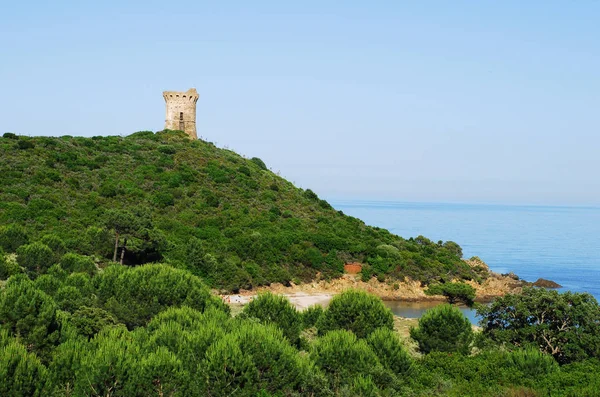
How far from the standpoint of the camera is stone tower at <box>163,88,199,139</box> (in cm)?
8412

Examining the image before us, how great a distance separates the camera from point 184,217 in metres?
63.4

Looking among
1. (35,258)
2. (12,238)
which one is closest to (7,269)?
(35,258)

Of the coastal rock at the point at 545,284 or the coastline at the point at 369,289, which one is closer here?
the coastline at the point at 369,289

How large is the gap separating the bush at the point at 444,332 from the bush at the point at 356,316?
171 centimetres

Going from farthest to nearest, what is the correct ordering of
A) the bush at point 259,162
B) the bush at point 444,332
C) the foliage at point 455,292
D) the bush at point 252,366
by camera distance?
the bush at point 259,162
the foliage at point 455,292
the bush at point 444,332
the bush at point 252,366

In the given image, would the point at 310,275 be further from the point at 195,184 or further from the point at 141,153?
the point at 141,153

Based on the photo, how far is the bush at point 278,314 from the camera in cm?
2944

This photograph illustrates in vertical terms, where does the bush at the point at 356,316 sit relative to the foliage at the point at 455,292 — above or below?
above

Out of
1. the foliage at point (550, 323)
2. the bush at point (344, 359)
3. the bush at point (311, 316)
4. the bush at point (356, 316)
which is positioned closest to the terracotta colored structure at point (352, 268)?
the bush at point (311, 316)

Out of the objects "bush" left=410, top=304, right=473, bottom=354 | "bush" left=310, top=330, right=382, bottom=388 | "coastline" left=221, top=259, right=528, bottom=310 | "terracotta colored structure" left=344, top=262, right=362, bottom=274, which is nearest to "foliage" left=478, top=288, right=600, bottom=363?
"bush" left=410, top=304, right=473, bottom=354

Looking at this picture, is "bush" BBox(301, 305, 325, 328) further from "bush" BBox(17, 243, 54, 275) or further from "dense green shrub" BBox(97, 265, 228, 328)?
"bush" BBox(17, 243, 54, 275)

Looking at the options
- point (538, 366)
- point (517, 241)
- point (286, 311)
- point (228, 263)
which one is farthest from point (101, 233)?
point (517, 241)

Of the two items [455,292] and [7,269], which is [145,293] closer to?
[7,269]

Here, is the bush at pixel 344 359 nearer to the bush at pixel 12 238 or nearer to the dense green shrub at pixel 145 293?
the dense green shrub at pixel 145 293
